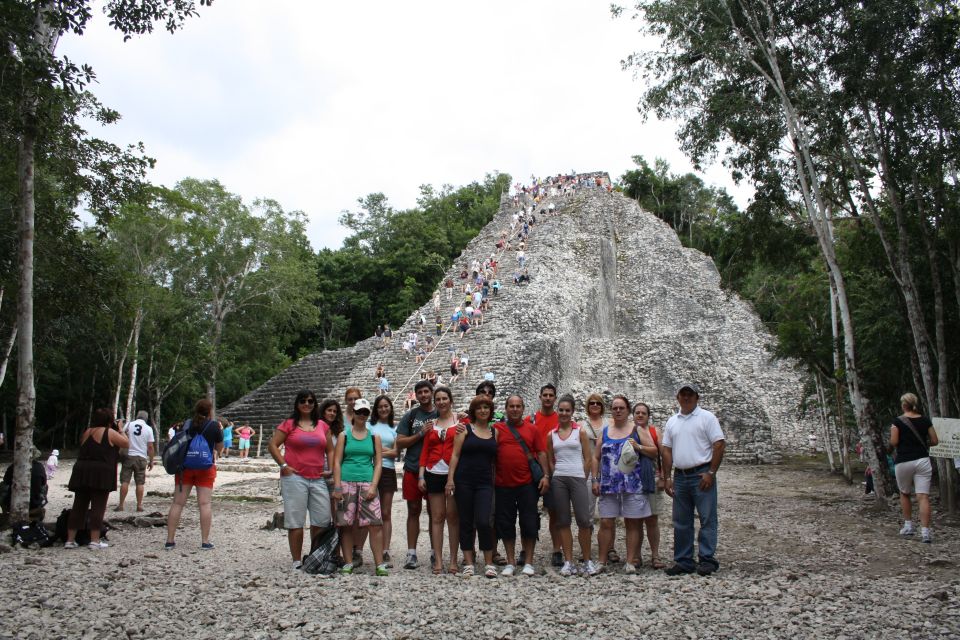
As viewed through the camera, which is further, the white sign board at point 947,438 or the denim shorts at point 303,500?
the white sign board at point 947,438

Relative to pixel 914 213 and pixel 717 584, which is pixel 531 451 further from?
pixel 914 213

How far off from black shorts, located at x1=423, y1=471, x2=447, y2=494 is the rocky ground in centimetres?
66

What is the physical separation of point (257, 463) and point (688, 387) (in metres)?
13.5

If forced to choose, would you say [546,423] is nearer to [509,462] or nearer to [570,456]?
[570,456]

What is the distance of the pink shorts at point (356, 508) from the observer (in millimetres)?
5582

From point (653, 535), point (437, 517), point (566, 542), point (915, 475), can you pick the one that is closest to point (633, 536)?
point (653, 535)

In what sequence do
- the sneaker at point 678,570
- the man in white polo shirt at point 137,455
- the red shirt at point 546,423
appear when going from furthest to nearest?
the man in white polo shirt at point 137,455 → the red shirt at point 546,423 → the sneaker at point 678,570

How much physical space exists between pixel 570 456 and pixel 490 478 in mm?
708

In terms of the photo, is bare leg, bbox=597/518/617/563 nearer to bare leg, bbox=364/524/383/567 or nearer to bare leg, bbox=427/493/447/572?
bare leg, bbox=427/493/447/572

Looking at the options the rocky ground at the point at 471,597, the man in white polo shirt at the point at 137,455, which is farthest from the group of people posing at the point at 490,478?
the man in white polo shirt at the point at 137,455

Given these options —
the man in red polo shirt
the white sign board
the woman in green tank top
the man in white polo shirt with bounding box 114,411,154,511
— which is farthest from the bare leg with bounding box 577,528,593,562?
the man in white polo shirt with bounding box 114,411,154,511

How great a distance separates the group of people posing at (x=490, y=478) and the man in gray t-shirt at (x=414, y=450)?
0.04 ft

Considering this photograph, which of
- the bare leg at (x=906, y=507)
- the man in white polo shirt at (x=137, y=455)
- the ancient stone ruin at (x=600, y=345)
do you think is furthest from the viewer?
the ancient stone ruin at (x=600, y=345)

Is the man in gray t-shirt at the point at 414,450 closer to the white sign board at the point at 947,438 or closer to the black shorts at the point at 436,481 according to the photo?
the black shorts at the point at 436,481
